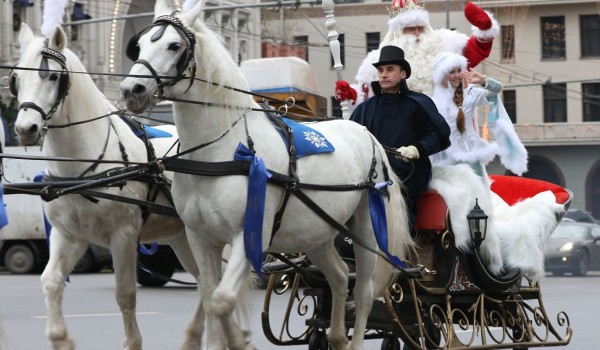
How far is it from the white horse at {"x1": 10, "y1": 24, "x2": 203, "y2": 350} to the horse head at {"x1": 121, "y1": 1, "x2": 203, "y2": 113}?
1.66m

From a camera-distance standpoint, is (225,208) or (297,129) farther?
(297,129)

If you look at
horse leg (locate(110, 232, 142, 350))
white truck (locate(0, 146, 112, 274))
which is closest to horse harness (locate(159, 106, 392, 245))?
horse leg (locate(110, 232, 142, 350))

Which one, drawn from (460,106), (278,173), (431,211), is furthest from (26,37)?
(460,106)

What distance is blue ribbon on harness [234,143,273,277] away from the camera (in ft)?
24.3

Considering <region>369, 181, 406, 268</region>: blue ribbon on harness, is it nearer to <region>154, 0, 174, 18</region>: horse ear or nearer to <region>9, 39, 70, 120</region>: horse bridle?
<region>154, 0, 174, 18</region>: horse ear

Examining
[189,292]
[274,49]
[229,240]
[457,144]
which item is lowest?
[189,292]

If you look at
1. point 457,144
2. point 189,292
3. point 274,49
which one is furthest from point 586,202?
point 457,144

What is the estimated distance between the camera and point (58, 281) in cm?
914

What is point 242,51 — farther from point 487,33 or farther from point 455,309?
point 455,309

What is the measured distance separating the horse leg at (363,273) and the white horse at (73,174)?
1674 millimetres

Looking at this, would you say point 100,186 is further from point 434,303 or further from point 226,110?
point 434,303

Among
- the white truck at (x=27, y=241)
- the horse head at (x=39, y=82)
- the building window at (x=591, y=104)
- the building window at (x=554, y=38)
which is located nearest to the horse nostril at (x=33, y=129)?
the horse head at (x=39, y=82)

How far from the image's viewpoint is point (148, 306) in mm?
16766

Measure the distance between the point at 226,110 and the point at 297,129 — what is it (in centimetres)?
70
